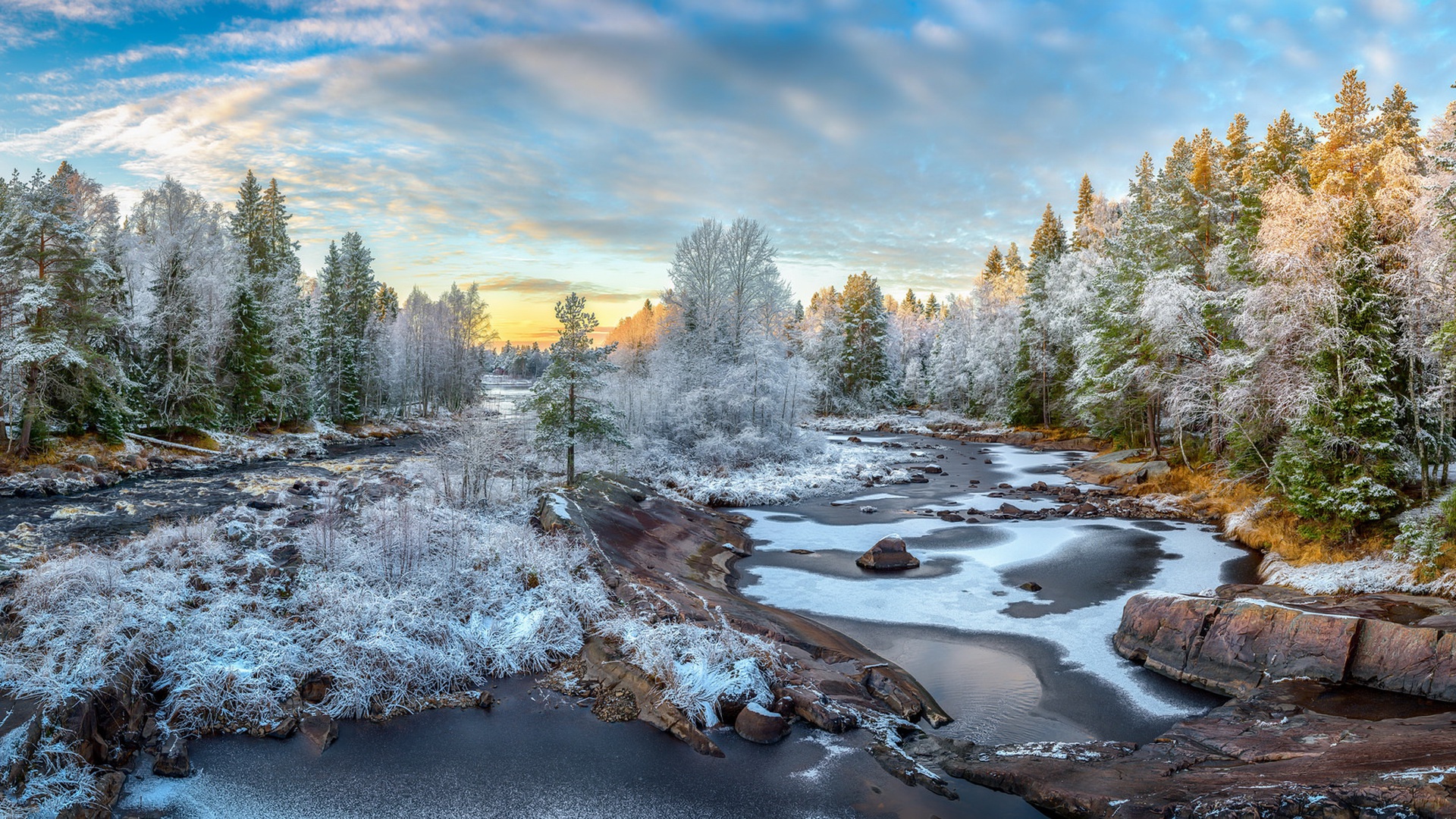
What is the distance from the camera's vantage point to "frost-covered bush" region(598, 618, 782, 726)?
29.5 ft

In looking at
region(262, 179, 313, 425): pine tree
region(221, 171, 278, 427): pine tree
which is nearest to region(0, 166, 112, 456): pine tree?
region(221, 171, 278, 427): pine tree

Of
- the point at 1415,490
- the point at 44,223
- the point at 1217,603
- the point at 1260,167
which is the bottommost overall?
the point at 1217,603

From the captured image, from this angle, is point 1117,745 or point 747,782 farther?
point 1117,745

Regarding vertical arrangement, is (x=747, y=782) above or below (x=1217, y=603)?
below

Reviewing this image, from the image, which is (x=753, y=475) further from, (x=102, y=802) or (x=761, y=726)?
(x=102, y=802)

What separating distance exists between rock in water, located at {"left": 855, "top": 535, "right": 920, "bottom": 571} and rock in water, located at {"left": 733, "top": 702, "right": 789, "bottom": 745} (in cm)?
946

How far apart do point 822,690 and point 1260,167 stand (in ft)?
90.8

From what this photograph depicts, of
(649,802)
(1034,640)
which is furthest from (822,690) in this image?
(1034,640)

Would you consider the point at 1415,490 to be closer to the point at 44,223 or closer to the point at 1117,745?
the point at 1117,745

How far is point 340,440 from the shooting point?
4200 cm

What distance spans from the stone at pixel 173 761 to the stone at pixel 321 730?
1.15 m

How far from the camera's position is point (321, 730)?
8.31m

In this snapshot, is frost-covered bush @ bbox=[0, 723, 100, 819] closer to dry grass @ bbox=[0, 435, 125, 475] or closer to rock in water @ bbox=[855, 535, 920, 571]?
rock in water @ bbox=[855, 535, 920, 571]

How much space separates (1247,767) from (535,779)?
8.16 metres
